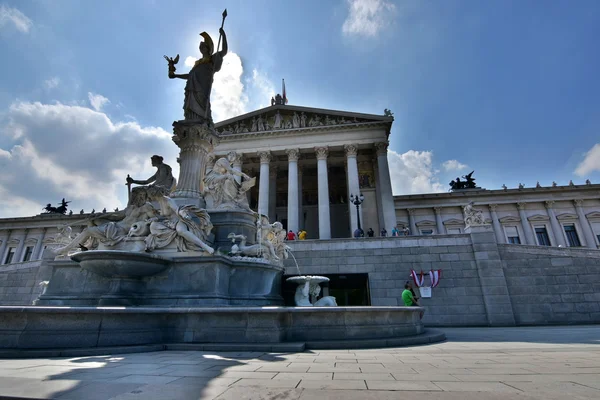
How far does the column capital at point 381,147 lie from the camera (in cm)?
3550

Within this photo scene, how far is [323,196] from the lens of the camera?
33375mm

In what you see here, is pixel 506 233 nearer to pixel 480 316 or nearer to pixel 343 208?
pixel 343 208

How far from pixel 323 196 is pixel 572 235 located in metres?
38.7

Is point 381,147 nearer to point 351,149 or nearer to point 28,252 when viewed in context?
point 351,149

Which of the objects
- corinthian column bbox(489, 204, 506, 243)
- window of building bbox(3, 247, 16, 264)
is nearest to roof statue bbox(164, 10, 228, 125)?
corinthian column bbox(489, 204, 506, 243)

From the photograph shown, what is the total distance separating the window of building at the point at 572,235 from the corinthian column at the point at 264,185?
143 ft

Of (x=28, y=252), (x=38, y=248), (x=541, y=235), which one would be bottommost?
(x=541, y=235)

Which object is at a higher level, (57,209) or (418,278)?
(57,209)

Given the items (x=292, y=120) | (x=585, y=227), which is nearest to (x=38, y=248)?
(x=292, y=120)

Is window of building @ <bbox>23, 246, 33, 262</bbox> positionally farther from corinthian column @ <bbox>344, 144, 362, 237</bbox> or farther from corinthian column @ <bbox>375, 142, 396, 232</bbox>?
corinthian column @ <bbox>375, 142, 396, 232</bbox>

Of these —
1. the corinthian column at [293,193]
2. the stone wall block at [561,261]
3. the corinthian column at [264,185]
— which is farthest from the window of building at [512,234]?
the corinthian column at [264,185]

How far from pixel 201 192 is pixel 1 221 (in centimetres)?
6391

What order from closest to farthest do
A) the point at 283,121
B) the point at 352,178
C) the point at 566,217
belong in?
1. the point at 352,178
2. the point at 283,121
3. the point at 566,217

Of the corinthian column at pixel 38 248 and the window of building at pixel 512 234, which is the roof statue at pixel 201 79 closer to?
the window of building at pixel 512 234
